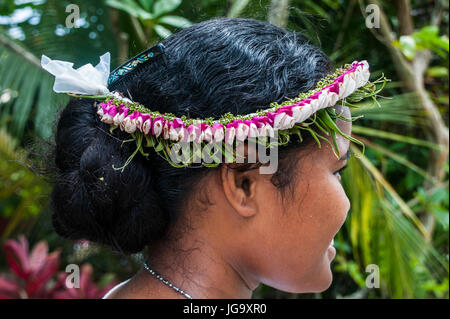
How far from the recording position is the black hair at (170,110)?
49.5 inches

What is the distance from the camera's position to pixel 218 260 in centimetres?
135

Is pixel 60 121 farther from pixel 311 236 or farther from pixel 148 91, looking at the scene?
pixel 311 236

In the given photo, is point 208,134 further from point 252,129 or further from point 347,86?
point 347,86

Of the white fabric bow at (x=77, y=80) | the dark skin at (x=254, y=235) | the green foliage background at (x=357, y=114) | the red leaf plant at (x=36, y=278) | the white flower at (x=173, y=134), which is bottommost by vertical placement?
the red leaf plant at (x=36, y=278)

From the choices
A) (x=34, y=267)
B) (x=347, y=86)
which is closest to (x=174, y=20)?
(x=347, y=86)

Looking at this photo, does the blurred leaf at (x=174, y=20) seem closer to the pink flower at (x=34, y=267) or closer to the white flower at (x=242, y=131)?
the white flower at (x=242, y=131)

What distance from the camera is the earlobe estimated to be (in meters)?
1.28

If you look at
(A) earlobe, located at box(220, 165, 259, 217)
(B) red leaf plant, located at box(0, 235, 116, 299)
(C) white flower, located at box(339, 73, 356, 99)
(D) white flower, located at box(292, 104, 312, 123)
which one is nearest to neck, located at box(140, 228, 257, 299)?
(A) earlobe, located at box(220, 165, 259, 217)

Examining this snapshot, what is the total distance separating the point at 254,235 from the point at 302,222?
0.13m

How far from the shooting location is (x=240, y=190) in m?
1.28

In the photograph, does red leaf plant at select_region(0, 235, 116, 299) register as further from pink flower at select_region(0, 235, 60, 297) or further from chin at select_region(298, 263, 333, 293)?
chin at select_region(298, 263, 333, 293)

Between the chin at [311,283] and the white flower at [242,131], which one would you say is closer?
the white flower at [242,131]

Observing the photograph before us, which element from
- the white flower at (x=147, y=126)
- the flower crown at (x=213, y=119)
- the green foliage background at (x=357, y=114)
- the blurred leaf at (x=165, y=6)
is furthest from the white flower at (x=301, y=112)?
the blurred leaf at (x=165, y=6)
